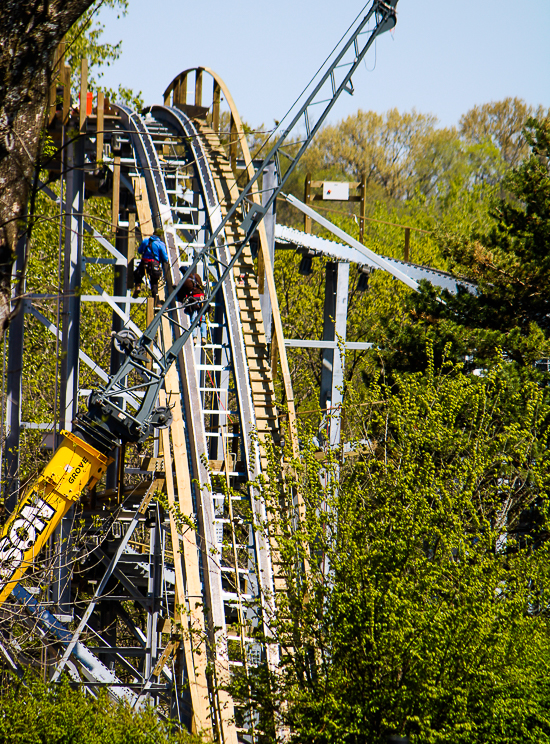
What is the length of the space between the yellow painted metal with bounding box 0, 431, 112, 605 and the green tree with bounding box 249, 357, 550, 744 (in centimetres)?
231

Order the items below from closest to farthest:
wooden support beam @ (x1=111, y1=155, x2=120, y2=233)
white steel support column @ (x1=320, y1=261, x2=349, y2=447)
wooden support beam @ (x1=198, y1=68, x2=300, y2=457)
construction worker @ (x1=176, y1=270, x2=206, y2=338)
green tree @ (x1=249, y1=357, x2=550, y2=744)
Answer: green tree @ (x1=249, y1=357, x2=550, y2=744) → wooden support beam @ (x1=198, y1=68, x2=300, y2=457) → construction worker @ (x1=176, y1=270, x2=206, y2=338) → wooden support beam @ (x1=111, y1=155, x2=120, y2=233) → white steel support column @ (x1=320, y1=261, x2=349, y2=447)

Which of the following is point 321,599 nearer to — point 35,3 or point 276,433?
point 276,433

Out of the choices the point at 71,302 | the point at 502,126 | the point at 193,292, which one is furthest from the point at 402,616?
the point at 502,126

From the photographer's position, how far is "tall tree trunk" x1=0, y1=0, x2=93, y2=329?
4.22 metres

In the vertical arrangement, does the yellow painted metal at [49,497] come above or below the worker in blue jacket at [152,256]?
below

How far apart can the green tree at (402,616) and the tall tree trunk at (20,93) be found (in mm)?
4349

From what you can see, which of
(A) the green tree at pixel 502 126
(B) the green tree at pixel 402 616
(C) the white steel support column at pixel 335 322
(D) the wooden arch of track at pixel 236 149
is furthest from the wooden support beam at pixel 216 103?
(A) the green tree at pixel 502 126

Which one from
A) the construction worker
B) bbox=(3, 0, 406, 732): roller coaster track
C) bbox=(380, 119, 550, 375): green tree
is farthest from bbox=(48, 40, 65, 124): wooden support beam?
bbox=(380, 119, 550, 375): green tree

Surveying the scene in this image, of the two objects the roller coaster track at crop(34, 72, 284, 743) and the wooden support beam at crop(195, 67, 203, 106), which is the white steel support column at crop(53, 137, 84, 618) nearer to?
the roller coaster track at crop(34, 72, 284, 743)

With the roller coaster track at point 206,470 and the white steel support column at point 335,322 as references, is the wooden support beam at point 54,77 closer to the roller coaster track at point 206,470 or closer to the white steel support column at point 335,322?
the roller coaster track at point 206,470

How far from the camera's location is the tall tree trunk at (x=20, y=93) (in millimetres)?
4223

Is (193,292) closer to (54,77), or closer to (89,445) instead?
(89,445)

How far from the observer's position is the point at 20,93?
4.30 metres

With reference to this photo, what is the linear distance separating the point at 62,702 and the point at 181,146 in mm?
8742
